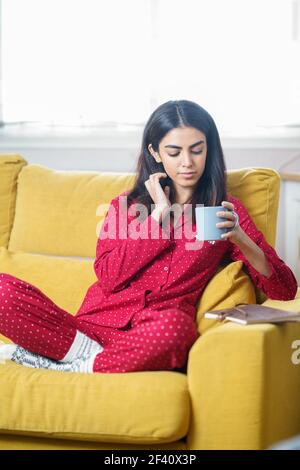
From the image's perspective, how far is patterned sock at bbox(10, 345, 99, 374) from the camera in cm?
209

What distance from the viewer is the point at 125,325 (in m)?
2.22

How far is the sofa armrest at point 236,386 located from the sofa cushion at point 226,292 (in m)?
0.28

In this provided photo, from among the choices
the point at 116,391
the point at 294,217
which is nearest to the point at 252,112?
the point at 294,217

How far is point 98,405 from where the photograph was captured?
190 cm

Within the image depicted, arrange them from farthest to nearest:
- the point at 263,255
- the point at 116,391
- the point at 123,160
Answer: the point at 123,160 < the point at 263,255 < the point at 116,391

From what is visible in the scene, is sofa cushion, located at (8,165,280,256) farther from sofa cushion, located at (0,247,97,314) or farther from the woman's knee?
the woman's knee

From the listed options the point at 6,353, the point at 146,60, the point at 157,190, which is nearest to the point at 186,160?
the point at 157,190

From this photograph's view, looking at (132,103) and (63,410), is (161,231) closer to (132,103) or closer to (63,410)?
(63,410)

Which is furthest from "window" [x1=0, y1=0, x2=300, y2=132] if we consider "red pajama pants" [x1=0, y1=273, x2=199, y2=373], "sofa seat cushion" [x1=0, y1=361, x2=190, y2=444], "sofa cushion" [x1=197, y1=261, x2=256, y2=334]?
"sofa seat cushion" [x1=0, y1=361, x2=190, y2=444]

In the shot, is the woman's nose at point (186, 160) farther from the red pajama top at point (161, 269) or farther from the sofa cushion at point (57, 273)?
the sofa cushion at point (57, 273)

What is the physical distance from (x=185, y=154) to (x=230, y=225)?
324 millimetres

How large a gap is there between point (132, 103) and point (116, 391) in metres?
Result: 1.64

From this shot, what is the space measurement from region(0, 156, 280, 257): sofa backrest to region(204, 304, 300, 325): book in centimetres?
54

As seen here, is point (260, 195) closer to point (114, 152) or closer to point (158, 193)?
point (158, 193)
